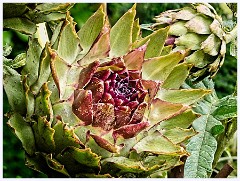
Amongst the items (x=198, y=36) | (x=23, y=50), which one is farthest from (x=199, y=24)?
(x=23, y=50)

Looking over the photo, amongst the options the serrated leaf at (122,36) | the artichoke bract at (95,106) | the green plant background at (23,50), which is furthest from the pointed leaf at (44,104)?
the green plant background at (23,50)

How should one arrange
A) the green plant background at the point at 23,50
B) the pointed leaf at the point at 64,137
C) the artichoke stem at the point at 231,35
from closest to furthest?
the pointed leaf at the point at 64,137 → the artichoke stem at the point at 231,35 → the green plant background at the point at 23,50

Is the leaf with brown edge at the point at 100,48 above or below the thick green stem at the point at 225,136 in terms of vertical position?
above

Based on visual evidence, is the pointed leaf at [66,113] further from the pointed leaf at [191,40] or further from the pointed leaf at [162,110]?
the pointed leaf at [191,40]

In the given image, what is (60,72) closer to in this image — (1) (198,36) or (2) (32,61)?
(2) (32,61)

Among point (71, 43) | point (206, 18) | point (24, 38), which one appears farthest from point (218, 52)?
point (24, 38)

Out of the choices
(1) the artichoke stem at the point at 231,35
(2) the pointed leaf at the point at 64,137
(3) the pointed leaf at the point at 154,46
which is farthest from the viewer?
(1) the artichoke stem at the point at 231,35
